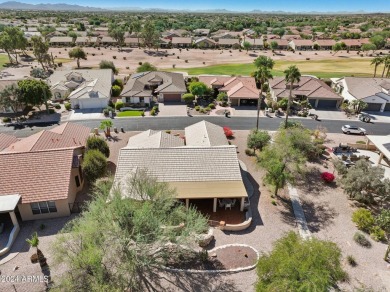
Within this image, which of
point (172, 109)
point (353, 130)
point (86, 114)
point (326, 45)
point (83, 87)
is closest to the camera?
point (353, 130)

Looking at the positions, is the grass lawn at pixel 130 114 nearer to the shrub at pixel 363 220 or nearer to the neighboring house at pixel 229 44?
the shrub at pixel 363 220

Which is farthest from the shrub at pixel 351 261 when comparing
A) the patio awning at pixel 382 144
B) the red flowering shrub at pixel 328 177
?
the patio awning at pixel 382 144

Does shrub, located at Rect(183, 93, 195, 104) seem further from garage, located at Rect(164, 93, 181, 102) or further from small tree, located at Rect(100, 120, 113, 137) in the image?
small tree, located at Rect(100, 120, 113, 137)

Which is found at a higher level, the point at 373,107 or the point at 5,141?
the point at 5,141

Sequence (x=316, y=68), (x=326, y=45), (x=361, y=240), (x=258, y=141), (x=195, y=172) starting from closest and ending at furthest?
(x=361, y=240)
(x=195, y=172)
(x=258, y=141)
(x=316, y=68)
(x=326, y=45)

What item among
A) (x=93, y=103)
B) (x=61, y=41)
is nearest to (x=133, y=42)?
(x=61, y=41)

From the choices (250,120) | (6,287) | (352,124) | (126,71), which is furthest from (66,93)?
(352,124)

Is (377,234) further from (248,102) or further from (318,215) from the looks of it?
(248,102)
